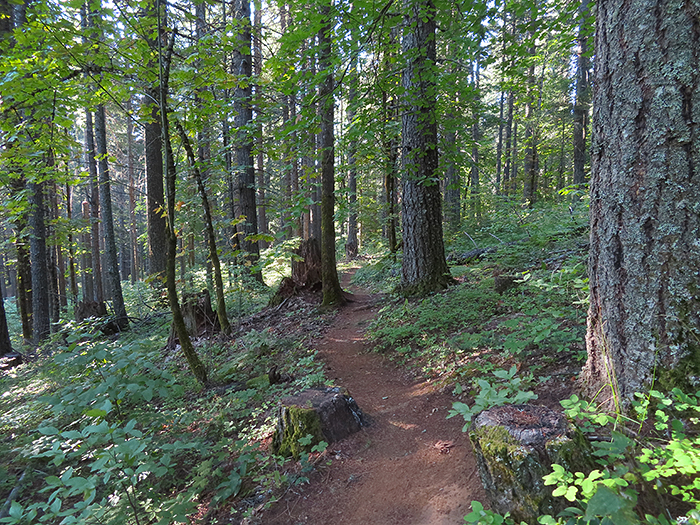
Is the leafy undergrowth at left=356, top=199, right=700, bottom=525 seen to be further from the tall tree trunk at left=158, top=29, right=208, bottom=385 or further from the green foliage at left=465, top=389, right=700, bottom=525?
the tall tree trunk at left=158, top=29, right=208, bottom=385

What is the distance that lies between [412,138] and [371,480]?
6.05m

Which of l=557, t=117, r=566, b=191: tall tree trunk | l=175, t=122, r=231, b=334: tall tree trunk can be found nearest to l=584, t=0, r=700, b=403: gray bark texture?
l=175, t=122, r=231, b=334: tall tree trunk

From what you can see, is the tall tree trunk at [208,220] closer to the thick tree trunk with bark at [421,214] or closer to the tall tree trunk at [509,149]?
the thick tree trunk with bark at [421,214]

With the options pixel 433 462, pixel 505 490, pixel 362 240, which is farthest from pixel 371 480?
pixel 362 240

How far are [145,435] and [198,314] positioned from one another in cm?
485

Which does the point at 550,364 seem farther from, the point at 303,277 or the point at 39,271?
the point at 39,271

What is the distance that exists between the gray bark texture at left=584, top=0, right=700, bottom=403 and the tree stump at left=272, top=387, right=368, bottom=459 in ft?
7.80

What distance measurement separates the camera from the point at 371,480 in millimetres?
3021

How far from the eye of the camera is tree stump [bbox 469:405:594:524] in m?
1.85

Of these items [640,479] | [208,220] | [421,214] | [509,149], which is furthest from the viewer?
[509,149]

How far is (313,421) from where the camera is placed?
138 inches

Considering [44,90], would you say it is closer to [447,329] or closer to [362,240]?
[447,329]

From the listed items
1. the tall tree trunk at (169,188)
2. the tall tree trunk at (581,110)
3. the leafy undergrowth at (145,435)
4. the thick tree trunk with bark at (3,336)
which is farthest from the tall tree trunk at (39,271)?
the tall tree trunk at (581,110)

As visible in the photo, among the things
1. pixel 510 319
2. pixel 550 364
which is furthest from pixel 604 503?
pixel 510 319
